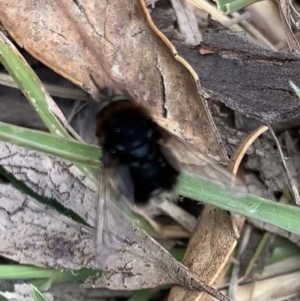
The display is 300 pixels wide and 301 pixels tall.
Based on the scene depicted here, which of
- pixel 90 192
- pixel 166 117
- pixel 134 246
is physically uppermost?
pixel 166 117

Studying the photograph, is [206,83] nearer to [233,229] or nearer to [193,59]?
[193,59]

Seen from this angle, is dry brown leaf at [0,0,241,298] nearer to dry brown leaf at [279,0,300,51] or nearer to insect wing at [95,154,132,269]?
A: insect wing at [95,154,132,269]

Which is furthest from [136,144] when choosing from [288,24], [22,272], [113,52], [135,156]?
[288,24]

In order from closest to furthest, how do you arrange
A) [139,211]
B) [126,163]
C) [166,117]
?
1. [126,163]
2. [166,117]
3. [139,211]

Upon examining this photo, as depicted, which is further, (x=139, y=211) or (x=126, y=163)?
(x=139, y=211)

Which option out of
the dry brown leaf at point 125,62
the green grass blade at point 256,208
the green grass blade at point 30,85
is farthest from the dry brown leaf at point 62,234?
the green grass blade at point 256,208

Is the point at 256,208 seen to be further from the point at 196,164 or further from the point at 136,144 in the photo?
the point at 136,144

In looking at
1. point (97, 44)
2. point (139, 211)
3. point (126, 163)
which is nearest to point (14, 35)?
point (97, 44)

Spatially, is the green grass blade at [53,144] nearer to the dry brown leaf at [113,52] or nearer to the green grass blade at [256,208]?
the dry brown leaf at [113,52]
